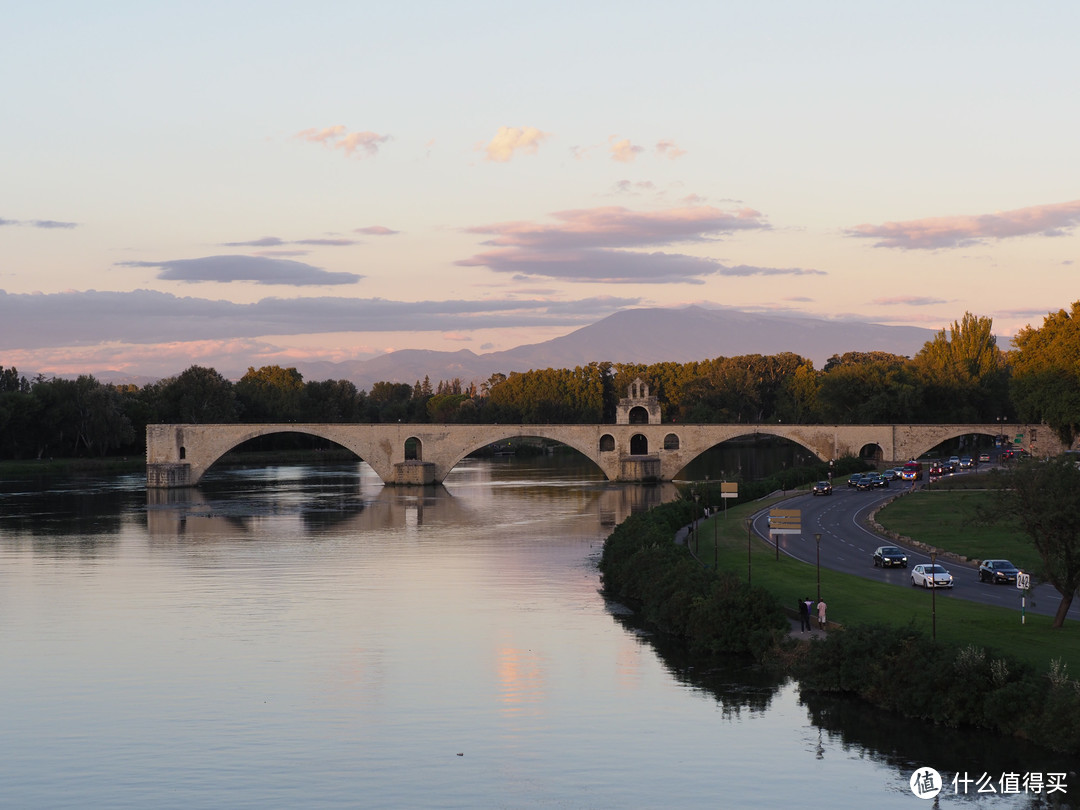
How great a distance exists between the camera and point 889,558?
55656mm

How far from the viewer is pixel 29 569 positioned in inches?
2677

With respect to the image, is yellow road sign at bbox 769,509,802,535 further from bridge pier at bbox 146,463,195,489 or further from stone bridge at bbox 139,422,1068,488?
bridge pier at bbox 146,463,195,489

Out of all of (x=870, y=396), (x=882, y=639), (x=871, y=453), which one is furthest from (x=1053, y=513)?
(x=870, y=396)

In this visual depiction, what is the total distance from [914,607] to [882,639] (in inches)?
321

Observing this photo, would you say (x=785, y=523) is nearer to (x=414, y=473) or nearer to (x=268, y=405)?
(x=414, y=473)

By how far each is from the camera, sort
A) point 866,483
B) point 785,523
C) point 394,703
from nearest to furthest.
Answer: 1. point 394,703
2. point 785,523
3. point 866,483

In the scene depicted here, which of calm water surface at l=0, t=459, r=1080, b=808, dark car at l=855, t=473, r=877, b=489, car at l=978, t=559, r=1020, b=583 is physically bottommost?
calm water surface at l=0, t=459, r=1080, b=808

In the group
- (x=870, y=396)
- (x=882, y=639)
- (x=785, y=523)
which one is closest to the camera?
(x=882, y=639)

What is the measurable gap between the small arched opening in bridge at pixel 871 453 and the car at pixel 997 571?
2899 inches

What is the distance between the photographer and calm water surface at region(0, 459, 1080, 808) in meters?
30.9

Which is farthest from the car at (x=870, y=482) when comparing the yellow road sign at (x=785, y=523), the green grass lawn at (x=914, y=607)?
the yellow road sign at (x=785, y=523)

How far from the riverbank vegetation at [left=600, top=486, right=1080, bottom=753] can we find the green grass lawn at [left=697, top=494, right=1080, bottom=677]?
55 millimetres

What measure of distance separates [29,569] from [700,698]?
45055mm

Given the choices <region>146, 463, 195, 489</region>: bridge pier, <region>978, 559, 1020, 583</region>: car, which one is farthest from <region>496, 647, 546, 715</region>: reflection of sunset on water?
<region>146, 463, 195, 489</region>: bridge pier
